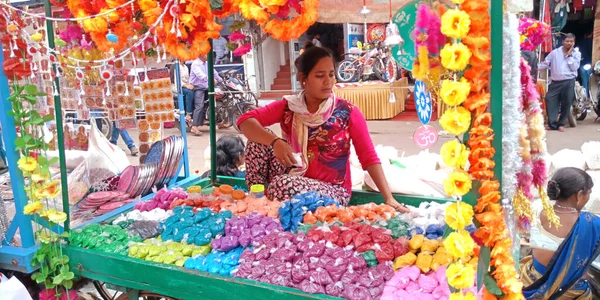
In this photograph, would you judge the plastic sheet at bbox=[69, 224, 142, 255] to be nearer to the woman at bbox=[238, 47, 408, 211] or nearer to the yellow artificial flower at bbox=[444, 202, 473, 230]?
the woman at bbox=[238, 47, 408, 211]

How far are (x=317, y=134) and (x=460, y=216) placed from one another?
149cm

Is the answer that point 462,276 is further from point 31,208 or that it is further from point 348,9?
point 31,208

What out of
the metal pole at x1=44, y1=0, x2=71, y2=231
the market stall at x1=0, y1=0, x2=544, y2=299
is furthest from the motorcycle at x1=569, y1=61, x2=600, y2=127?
the metal pole at x1=44, y1=0, x2=71, y2=231

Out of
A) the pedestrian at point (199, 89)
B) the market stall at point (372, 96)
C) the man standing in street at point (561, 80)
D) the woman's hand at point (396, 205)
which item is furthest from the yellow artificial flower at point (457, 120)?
the market stall at point (372, 96)

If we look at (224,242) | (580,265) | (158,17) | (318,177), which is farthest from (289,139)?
(580,265)

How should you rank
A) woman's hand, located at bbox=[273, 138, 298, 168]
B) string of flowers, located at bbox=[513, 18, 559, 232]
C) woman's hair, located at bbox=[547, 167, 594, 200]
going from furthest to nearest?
woman's hand, located at bbox=[273, 138, 298, 168] → woman's hair, located at bbox=[547, 167, 594, 200] → string of flowers, located at bbox=[513, 18, 559, 232]

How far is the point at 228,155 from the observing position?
3.89m

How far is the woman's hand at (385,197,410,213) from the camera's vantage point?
2.73m

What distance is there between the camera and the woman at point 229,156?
3.85 metres

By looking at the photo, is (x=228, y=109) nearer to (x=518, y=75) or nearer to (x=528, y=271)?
(x=528, y=271)

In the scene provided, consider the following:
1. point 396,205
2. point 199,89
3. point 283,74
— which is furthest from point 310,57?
point 283,74

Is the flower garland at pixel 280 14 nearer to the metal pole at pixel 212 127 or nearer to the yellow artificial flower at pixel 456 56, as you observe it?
the yellow artificial flower at pixel 456 56

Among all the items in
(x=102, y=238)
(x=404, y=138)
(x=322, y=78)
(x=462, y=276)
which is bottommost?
(x=404, y=138)

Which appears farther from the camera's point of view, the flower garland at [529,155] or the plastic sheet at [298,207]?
the plastic sheet at [298,207]
